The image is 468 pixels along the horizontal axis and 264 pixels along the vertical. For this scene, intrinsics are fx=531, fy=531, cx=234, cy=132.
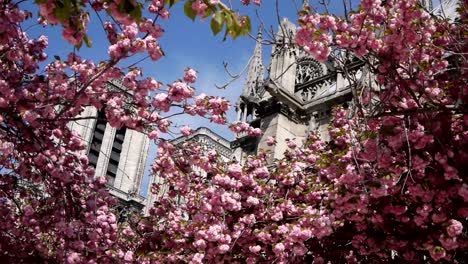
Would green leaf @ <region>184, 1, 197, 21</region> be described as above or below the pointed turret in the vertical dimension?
below

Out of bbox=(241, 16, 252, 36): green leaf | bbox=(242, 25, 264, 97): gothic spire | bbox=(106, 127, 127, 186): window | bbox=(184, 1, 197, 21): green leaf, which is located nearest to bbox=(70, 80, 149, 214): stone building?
bbox=(106, 127, 127, 186): window

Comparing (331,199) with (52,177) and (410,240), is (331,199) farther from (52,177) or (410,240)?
(52,177)

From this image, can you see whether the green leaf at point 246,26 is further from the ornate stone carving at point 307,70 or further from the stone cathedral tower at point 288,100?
the ornate stone carving at point 307,70

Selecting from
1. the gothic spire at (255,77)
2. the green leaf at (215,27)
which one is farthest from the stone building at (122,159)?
the green leaf at (215,27)

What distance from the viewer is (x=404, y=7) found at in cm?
604

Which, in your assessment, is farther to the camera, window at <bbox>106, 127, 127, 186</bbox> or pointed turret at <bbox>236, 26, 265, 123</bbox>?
window at <bbox>106, 127, 127, 186</bbox>

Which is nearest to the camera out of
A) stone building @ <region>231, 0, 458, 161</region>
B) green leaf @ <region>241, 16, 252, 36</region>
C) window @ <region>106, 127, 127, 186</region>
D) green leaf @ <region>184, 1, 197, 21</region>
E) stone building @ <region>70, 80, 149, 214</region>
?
green leaf @ <region>184, 1, 197, 21</region>

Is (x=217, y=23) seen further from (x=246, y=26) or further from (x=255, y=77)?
(x=255, y=77)

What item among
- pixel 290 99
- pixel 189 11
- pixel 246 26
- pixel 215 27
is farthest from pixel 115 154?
pixel 215 27

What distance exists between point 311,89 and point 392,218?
7.17m

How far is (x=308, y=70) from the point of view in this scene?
48.6ft

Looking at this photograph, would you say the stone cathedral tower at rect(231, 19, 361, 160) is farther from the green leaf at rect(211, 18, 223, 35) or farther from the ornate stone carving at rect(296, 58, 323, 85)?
the green leaf at rect(211, 18, 223, 35)

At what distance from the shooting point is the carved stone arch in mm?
14438

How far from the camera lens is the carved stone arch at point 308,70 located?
47.4 ft
